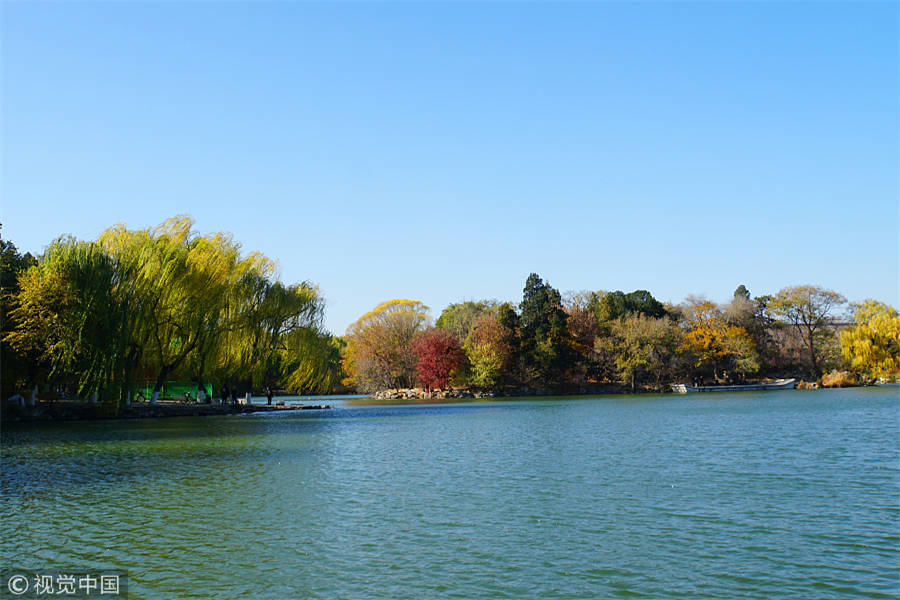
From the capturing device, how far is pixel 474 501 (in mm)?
12133

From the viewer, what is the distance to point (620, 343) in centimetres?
7056

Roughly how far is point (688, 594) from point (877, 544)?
3.57 metres

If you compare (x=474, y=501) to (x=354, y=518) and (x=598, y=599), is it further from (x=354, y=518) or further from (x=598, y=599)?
(x=598, y=599)

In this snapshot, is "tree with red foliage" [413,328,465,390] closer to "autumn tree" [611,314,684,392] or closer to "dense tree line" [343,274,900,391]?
"dense tree line" [343,274,900,391]

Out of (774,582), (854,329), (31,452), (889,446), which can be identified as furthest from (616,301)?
(774,582)

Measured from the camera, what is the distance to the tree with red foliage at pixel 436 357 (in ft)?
225

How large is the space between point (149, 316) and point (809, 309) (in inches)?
2812

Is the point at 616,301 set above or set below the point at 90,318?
above

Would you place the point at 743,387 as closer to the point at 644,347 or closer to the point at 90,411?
the point at 644,347

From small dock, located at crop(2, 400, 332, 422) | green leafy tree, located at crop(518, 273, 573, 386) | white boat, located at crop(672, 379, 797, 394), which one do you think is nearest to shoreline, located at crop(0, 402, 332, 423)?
small dock, located at crop(2, 400, 332, 422)

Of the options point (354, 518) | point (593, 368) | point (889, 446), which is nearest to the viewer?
point (354, 518)

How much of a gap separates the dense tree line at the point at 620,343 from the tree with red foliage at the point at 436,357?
0.38 feet

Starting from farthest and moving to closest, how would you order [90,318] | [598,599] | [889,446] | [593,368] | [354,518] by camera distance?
[593,368] < [90,318] < [889,446] < [354,518] < [598,599]

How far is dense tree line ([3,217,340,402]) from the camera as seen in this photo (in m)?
28.6
